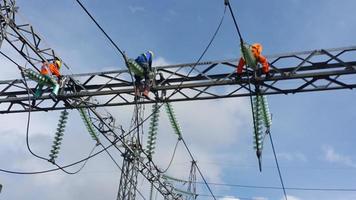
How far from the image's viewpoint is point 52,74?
41.8 feet

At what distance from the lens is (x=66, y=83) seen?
513 inches

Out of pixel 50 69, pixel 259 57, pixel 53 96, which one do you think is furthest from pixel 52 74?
pixel 259 57

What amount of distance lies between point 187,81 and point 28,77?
447 cm

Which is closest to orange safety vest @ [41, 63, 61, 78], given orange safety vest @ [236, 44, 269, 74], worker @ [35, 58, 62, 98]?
worker @ [35, 58, 62, 98]

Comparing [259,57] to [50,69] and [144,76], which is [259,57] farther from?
[50,69]

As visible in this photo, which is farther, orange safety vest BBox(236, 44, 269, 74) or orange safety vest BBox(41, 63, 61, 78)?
orange safety vest BBox(41, 63, 61, 78)

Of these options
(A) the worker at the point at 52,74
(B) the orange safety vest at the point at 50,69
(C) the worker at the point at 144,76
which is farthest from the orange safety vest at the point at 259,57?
(B) the orange safety vest at the point at 50,69

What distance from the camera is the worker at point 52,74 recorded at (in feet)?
40.7

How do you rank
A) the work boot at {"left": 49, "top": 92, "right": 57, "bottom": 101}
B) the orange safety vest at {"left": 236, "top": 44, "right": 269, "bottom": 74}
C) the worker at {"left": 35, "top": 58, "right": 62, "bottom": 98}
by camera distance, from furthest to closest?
1. the work boot at {"left": 49, "top": 92, "right": 57, "bottom": 101}
2. the worker at {"left": 35, "top": 58, "right": 62, "bottom": 98}
3. the orange safety vest at {"left": 236, "top": 44, "right": 269, "bottom": 74}

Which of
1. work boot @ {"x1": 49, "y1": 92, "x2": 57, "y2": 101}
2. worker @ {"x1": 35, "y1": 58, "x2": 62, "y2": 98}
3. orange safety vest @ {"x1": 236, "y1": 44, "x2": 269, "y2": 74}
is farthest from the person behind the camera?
work boot @ {"x1": 49, "y1": 92, "x2": 57, "y2": 101}

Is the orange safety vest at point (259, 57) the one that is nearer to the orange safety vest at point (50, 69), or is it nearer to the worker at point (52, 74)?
the worker at point (52, 74)

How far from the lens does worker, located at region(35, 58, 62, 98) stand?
40.7 feet

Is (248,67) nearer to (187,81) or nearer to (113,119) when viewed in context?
(187,81)

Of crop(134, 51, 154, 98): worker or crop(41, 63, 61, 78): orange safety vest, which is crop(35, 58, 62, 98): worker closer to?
crop(41, 63, 61, 78): orange safety vest
